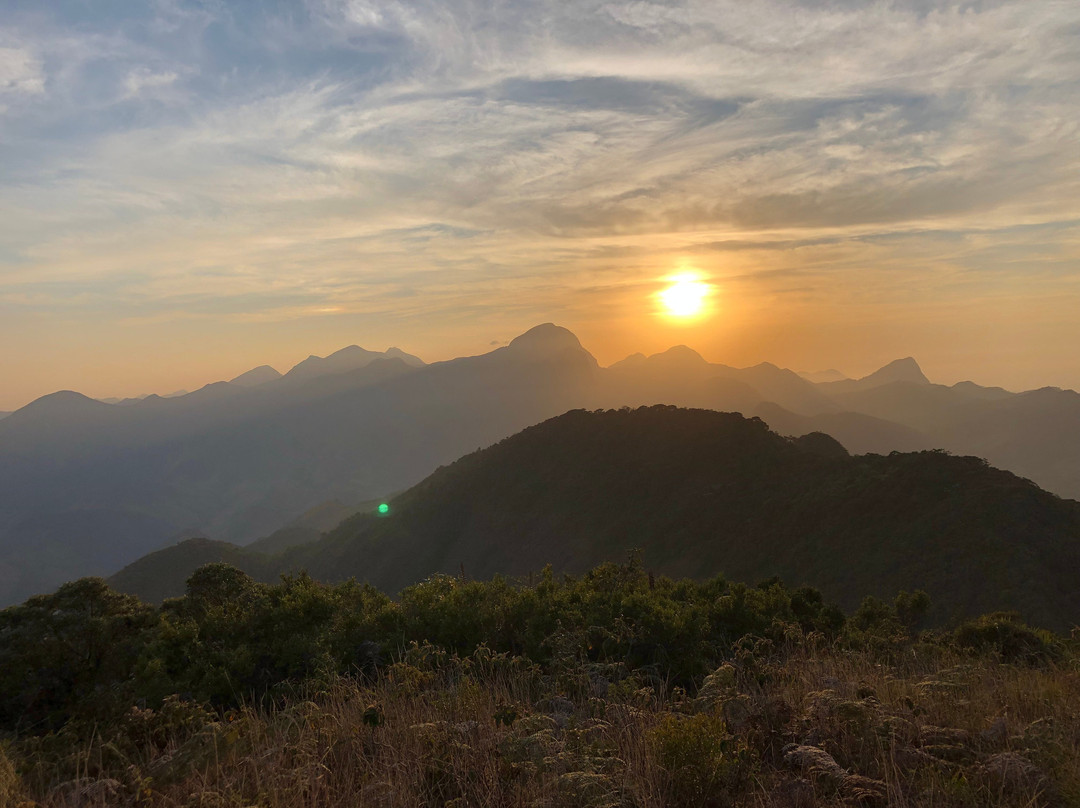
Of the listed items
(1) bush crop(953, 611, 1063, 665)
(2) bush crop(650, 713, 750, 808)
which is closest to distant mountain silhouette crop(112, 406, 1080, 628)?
(1) bush crop(953, 611, 1063, 665)

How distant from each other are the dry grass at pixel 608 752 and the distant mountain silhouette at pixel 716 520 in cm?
3712

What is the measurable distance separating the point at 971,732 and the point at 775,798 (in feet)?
7.07

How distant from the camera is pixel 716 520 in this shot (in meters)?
56.9

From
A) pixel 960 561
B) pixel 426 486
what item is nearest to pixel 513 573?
pixel 426 486

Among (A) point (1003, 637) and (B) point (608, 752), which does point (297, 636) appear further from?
(A) point (1003, 637)

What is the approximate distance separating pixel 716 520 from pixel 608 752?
181 ft

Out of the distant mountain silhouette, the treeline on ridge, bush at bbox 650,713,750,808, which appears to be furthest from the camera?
the distant mountain silhouette

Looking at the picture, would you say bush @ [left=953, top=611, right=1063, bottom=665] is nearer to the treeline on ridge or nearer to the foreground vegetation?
the treeline on ridge

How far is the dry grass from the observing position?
425cm

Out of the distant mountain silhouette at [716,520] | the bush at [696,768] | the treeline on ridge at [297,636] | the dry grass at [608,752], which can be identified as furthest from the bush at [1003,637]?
the distant mountain silhouette at [716,520]

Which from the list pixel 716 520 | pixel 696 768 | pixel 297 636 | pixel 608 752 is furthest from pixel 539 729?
pixel 716 520

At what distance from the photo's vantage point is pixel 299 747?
497cm

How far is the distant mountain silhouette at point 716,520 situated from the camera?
129ft

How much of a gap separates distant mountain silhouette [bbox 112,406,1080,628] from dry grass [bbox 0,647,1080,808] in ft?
122
